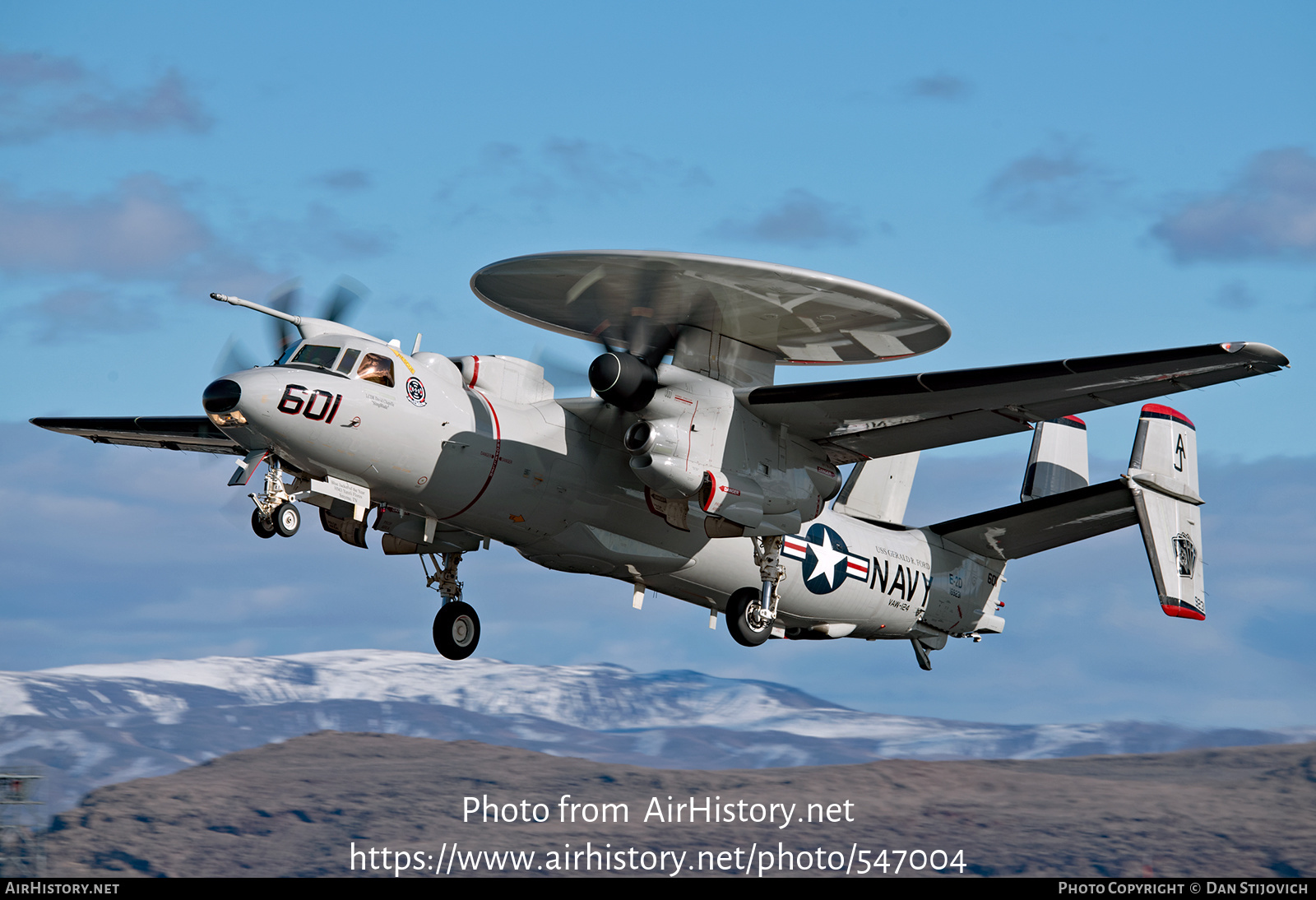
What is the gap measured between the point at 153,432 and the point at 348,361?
22.1 feet

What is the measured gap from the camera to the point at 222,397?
43.8 feet

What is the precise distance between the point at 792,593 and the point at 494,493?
555 centimetres

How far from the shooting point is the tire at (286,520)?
554 inches

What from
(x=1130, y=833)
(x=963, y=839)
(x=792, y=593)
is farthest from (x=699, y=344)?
(x=963, y=839)

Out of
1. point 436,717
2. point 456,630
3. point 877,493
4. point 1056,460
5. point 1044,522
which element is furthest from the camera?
point 436,717

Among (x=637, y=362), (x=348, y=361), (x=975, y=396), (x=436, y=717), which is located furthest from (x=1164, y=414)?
(x=436, y=717)

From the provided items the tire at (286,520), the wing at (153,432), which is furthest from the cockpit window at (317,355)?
the wing at (153,432)

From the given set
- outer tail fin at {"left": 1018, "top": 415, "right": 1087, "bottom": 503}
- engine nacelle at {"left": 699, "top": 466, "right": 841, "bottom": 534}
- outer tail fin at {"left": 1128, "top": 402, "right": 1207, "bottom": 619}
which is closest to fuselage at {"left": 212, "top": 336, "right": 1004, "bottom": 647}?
engine nacelle at {"left": 699, "top": 466, "right": 841, "bottom": 534}

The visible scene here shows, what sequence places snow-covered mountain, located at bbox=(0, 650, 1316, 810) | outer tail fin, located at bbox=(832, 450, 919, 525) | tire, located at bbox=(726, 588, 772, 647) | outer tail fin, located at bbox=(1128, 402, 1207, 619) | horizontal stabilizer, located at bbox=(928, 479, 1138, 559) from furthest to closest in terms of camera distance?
snow-covered mountain, located at bbox=(0, 650, 1316, 810) → outer tail fin, located at bbox=(832, 450, 919, 525) → horizontal stabilizer, located at bbox=(928, 479, 1138, 559) → outer tail fin, located at bbox=(1128, 402, 1207, 619) → tire, located at bbox=(726, 588, 772, 647)

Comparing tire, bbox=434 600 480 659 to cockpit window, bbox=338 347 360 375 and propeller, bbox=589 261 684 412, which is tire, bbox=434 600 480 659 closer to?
propeller, bbox=589 261 684 412

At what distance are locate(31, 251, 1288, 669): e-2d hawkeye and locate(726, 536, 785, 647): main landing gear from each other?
1.5 inches

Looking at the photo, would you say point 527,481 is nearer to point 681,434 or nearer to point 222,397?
point 681,434

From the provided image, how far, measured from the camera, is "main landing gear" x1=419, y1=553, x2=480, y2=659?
18.4 metres

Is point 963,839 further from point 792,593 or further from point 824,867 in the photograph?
point 792,593
